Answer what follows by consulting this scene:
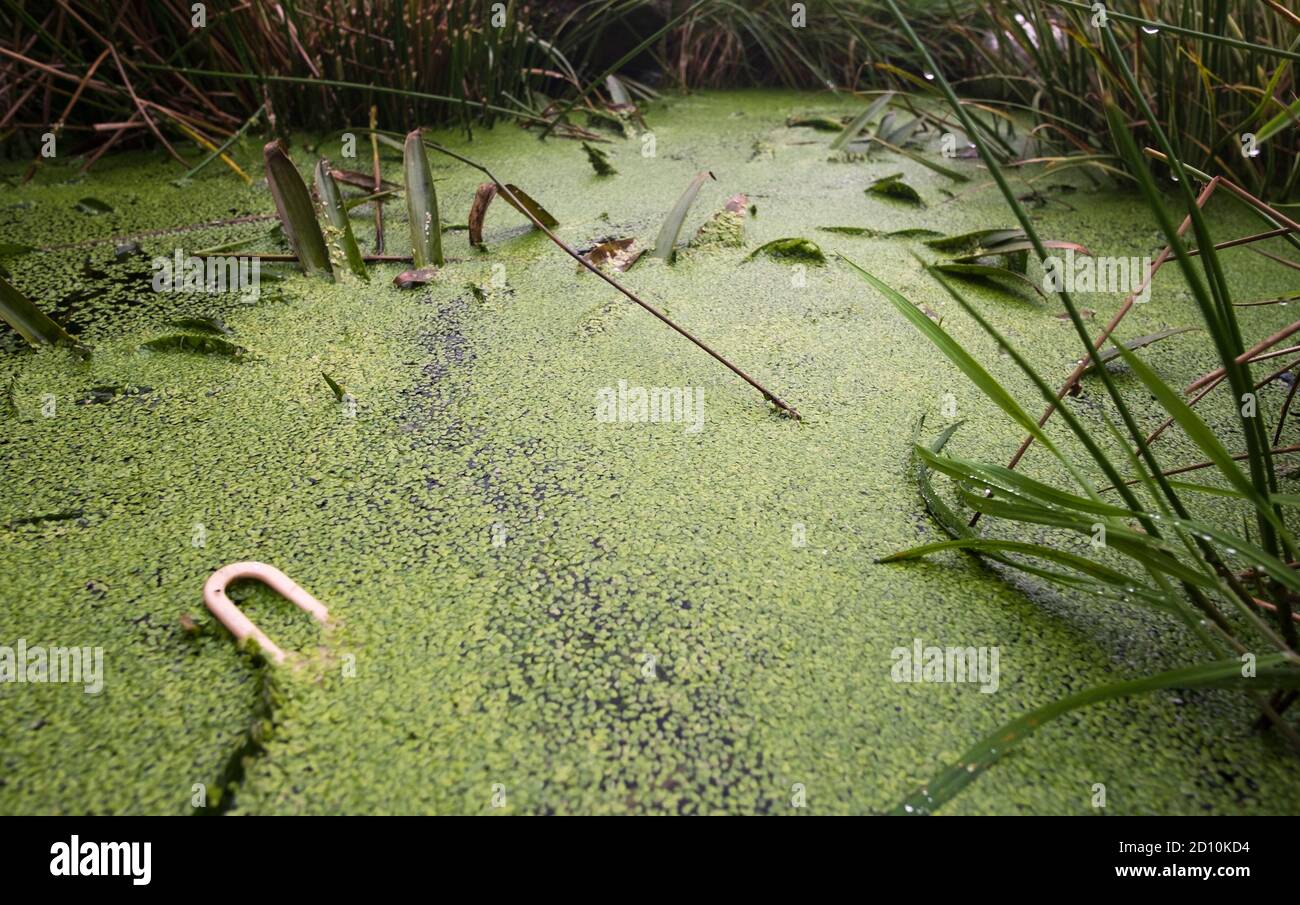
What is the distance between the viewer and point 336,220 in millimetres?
1484

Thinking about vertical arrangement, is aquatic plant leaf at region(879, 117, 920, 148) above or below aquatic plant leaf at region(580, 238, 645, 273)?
above

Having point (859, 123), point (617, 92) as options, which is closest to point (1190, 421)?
point (859, 123)

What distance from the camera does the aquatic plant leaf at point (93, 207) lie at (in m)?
1.61

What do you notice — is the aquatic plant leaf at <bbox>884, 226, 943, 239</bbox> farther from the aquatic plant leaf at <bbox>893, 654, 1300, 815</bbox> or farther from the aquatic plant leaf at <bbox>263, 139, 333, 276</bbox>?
the aquatic plant leaf at <bbox>893, 654, 1300, 815</bbox>

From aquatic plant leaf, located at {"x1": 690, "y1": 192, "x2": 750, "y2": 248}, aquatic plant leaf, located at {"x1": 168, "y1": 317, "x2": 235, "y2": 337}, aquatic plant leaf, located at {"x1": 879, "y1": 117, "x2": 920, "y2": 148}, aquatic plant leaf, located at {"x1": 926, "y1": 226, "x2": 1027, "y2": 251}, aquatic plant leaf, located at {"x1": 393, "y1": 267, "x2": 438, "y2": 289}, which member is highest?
aquatic plant leaf, located at {"x1": 879, "y1": 117, "x2": 920, "y2": 148}

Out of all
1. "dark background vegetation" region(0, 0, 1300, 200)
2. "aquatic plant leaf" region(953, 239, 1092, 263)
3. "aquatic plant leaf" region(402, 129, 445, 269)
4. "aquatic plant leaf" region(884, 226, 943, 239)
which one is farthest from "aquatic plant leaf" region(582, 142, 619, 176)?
"aquatic plant leaf" region(953, 239, 1092, 263)

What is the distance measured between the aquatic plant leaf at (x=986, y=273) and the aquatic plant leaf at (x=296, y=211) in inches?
40.6

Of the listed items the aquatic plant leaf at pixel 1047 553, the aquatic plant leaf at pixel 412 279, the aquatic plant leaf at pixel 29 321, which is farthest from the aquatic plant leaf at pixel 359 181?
the aquatic plant leaf at pixel 1047 553

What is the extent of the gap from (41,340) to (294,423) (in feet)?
1.41

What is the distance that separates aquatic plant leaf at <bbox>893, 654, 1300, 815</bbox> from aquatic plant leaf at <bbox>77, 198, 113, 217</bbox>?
1.76 meters

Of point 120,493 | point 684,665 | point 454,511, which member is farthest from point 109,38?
point 684,665

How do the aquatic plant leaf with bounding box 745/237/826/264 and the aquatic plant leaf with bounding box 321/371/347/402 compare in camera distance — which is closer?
the aquatic plant leaf with bounding box 321/371/347/402

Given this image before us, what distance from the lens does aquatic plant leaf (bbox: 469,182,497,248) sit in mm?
1489

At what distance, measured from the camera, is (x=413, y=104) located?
218 cm
